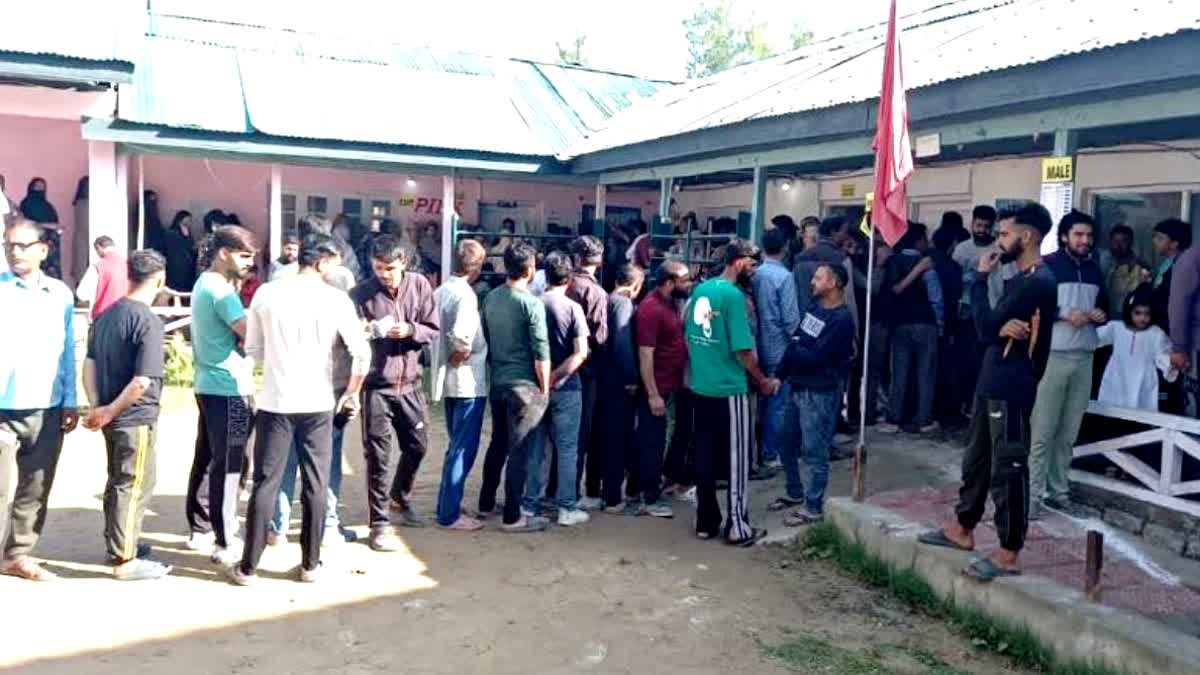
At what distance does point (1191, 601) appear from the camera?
472 centimetres

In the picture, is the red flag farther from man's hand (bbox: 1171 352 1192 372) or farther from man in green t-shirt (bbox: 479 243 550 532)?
man in green t-shirt (bbox: 479 243 550 532)

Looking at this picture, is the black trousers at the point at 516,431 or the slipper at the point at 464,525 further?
the slipper at the point at 464,525

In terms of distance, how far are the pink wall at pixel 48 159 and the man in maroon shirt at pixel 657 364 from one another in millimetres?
9857

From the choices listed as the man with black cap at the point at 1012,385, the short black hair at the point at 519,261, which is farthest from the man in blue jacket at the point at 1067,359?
the short black hair at the point at 519,261

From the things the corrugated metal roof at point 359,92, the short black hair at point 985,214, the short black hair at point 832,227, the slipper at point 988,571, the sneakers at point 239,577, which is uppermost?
the corrugated metal roof at point 359,92

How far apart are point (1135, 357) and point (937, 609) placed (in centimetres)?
241

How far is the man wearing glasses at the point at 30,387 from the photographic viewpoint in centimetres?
490

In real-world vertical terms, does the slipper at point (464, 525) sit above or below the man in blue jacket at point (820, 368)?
below

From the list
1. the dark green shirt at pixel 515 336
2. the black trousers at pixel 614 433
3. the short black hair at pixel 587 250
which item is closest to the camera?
the dark green shirt at pixel 515 336

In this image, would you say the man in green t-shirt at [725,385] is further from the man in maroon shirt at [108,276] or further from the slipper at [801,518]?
the man in maroon shirt at [108,276]

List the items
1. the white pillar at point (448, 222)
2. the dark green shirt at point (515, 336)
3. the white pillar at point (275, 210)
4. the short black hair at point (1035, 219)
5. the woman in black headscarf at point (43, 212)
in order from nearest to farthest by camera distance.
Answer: the short black hair at point (1035, 219)
the dark green shirt at point (515, 336)
the woman in black headscarf at point (43, 212)
the white pillar at point (275, 210)
the white pillar at point (448, 222)

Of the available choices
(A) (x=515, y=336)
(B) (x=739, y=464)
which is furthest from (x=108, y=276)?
(B) (x=739, y=464)

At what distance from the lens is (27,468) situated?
503cm

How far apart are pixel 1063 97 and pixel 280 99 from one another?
31.4 feet
